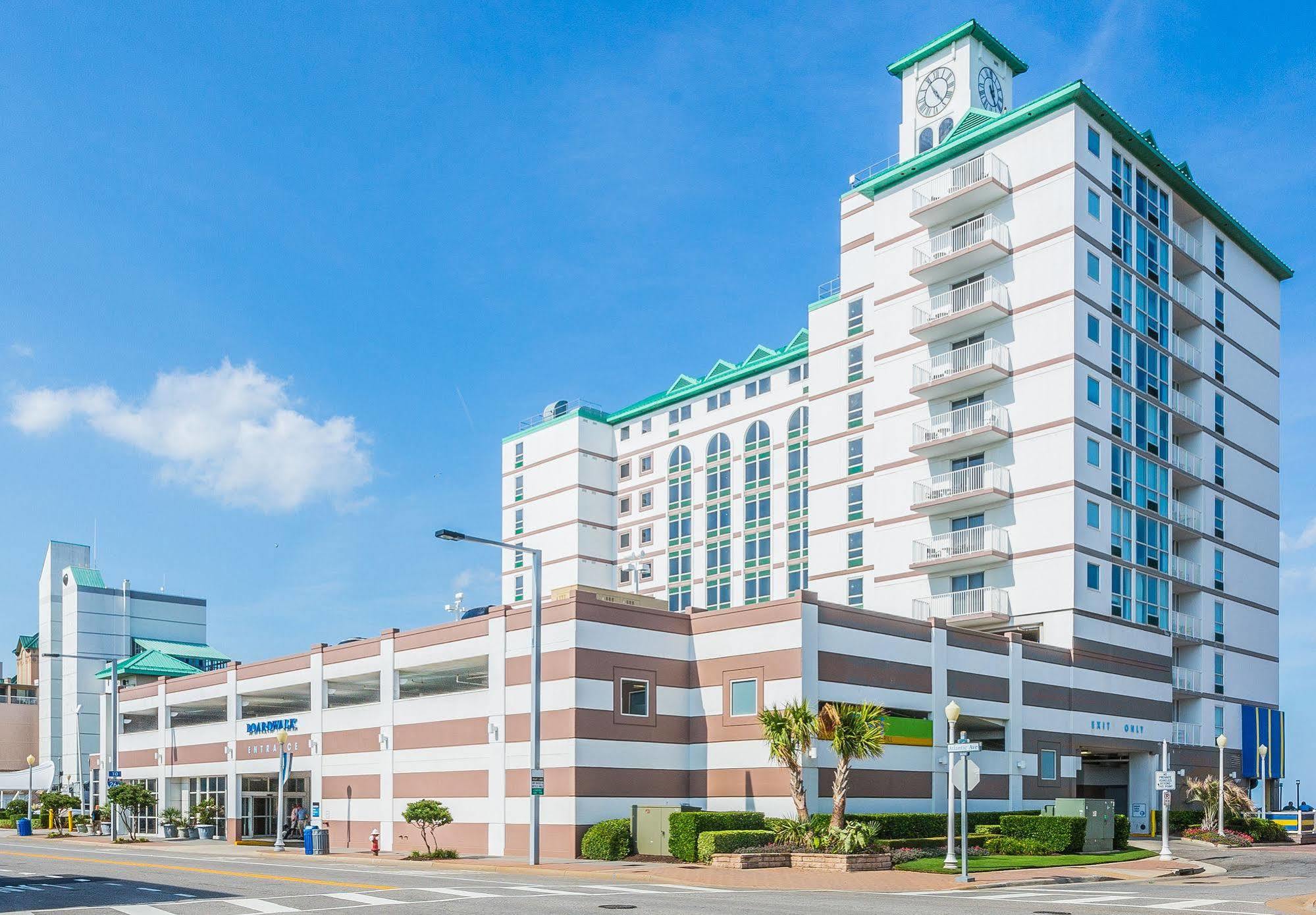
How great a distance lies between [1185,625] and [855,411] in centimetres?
2024

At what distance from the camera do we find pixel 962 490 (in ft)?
196

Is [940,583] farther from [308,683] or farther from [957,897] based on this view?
[957,897]

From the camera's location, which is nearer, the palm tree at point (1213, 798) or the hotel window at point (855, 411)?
the palm tree at point (1213, 798)

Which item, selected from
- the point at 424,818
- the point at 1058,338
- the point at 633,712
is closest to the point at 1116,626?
the point at 1058,338

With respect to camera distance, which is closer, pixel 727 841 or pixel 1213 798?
pixel 727 841

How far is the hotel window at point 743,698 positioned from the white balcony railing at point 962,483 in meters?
19.9

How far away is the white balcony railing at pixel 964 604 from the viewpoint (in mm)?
57375

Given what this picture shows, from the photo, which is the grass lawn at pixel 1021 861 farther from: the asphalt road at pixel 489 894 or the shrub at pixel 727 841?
the shrub at pixel 727 841

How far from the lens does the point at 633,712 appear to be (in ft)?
141

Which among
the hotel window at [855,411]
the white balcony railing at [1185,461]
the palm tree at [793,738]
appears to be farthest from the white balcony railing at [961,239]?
the palm tree at [793,738]

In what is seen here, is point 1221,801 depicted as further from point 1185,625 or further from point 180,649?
point 180,649

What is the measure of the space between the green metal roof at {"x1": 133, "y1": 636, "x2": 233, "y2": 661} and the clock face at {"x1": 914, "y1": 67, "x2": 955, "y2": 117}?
57259mm

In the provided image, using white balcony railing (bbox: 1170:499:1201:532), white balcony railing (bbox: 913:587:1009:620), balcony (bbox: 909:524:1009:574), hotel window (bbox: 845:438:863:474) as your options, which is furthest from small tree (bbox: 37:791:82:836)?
white balcony railing (bbox: 1170:499:1201:532)


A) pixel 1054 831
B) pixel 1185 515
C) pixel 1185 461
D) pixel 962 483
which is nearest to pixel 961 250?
pixel 962 483
